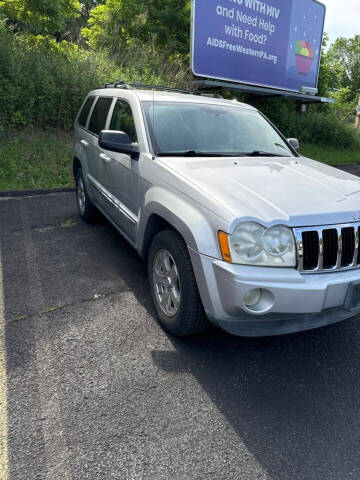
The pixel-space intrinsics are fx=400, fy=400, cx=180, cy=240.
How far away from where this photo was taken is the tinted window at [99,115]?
4730mm

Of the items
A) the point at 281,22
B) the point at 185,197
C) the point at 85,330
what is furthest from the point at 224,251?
the point at 281,22

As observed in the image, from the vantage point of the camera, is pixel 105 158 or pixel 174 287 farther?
pixel 105 158

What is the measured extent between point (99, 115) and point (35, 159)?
4.76m

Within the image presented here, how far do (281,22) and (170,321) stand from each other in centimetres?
1511

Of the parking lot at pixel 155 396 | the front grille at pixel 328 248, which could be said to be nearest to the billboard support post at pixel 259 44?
the parking lot at pixel 155 396

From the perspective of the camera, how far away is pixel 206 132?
3850 millimetres

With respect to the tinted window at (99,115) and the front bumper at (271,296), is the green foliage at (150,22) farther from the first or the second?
the front bumper at (271,296)

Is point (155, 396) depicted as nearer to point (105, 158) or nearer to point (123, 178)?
point (123, 178)

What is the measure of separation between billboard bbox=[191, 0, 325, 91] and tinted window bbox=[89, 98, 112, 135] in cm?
840

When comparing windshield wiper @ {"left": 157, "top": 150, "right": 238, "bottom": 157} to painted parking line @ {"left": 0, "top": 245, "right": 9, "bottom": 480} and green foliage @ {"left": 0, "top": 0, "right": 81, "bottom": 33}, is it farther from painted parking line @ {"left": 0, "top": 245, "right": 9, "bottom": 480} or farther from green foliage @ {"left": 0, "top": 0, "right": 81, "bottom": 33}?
green foliage @ {"left": 0, "top": 0, "right": 81, "bottom": 33}

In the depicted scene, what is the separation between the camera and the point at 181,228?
2.76 m

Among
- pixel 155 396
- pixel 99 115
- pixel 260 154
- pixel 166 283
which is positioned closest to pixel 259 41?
pixel 99 115

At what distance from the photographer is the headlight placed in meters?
2.43

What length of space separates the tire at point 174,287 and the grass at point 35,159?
574 cm
